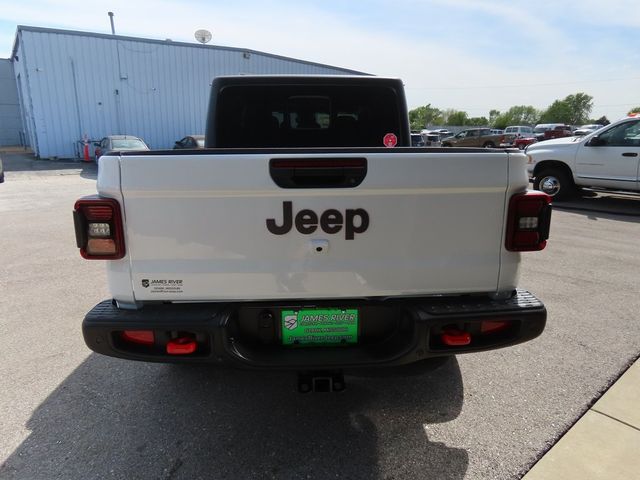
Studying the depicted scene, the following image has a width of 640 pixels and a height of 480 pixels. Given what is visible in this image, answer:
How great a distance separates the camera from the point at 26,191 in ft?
42.2

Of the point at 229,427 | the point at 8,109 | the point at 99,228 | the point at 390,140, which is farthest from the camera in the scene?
the point at 8,109

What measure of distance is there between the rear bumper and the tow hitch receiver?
0.55 feet

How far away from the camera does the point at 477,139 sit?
30.4 m

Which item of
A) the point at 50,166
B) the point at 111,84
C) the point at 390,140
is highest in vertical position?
the point at 111,84

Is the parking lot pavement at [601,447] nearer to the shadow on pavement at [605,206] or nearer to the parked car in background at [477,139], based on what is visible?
the shadow on pavement at [605,206]

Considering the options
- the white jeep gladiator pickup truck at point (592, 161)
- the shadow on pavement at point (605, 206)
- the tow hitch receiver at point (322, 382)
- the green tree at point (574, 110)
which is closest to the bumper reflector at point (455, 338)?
the tow hitch receiver at point (322, 382)

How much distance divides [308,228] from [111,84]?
25.0 m

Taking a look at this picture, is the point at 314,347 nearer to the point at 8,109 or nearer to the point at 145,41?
the point at 145,41

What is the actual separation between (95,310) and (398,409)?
73.7 inches

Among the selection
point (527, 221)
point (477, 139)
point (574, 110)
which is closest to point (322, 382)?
point (527, 221)

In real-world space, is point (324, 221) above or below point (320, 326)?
above

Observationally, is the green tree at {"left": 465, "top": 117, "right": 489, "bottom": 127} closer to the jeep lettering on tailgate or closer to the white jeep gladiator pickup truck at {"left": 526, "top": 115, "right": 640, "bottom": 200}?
the white jeep gladiator pickup truck at {"left": 526, "top": 115, "right": 640, "bottom": 200}

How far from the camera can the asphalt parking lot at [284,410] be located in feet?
7.65

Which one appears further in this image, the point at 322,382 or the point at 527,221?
→ the point at 322,382
